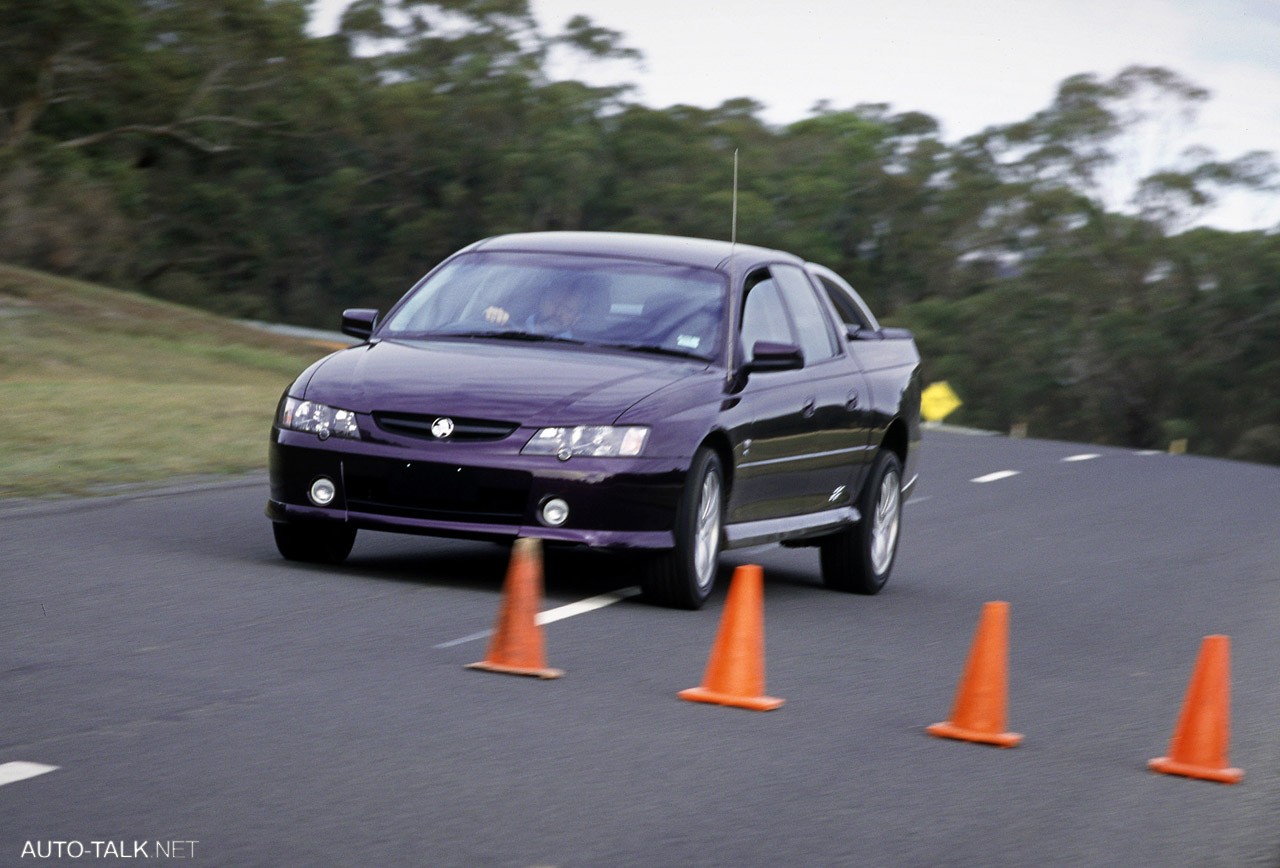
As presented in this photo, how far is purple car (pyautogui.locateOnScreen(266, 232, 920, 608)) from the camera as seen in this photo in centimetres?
938

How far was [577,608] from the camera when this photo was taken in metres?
9.62

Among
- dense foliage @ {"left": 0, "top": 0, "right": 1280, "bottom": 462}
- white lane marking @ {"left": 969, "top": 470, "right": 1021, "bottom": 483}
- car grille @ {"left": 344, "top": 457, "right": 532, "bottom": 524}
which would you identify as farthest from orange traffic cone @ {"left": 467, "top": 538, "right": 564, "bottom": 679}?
dense foliage @ {"left": 0, "top": 0, "right": 1280, "bottom": 462}

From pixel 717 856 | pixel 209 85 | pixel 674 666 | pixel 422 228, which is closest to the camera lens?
pixel 717 856

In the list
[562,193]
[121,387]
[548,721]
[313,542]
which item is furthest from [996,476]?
[562,193]

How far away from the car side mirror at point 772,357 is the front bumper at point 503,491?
99 centimetres

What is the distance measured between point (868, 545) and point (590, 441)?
9.04 feet

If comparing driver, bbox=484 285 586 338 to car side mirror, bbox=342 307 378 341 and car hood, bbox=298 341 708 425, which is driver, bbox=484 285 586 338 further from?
car side mirror, bbox=342 307 378 341

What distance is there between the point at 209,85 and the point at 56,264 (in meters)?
9.83

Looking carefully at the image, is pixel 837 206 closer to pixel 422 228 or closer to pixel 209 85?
pixel 422 228

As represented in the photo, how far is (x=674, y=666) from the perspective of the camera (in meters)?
8.28

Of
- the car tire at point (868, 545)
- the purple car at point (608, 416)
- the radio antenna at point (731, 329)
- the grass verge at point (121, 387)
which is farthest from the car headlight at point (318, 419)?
the grass verge at point (121, 387)

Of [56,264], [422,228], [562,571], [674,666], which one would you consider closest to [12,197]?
[56,264]

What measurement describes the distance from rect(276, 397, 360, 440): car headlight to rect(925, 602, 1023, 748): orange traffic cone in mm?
3212

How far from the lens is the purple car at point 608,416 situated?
9375 mm
